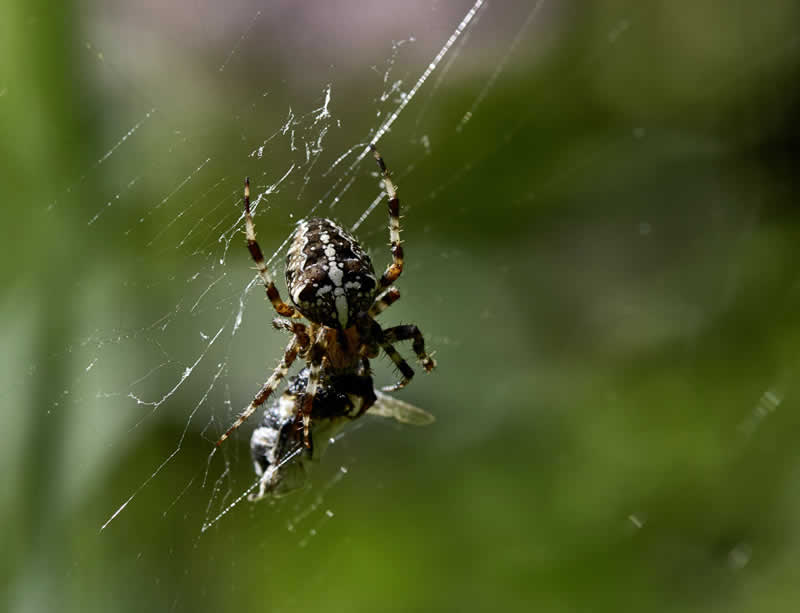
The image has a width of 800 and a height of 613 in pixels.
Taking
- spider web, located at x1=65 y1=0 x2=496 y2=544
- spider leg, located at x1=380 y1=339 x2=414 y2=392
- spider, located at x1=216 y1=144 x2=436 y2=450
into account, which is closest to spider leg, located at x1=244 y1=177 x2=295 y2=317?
spider, located at x1=216 y1=144 x2=436 y2=450

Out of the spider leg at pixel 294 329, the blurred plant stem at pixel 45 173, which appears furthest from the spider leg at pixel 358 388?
the blurred plant stem at pixel 45 173

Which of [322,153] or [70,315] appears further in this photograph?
[322,153]

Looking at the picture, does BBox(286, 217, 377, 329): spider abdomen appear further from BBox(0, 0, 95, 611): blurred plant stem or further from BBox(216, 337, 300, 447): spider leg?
BBox(0, 0, 95, 611): blurred plant stem

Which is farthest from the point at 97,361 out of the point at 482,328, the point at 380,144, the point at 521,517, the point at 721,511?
the point at 721,511

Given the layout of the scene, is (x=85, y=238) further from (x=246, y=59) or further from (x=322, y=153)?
(x=246, y=59)

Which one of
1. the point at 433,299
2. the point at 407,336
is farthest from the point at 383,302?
the point at 433,299

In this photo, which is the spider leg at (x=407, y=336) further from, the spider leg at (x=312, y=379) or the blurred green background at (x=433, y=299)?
the blurred green background at (x=433, y=299)
